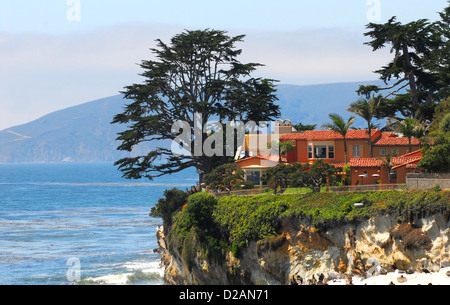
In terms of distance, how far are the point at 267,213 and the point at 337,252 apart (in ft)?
21.2

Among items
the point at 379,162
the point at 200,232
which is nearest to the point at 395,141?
the point at 379,162

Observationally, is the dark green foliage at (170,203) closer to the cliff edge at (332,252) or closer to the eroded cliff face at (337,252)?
the cliff edge at (332,252)

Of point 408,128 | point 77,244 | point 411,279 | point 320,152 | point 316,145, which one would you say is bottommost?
point 77,244

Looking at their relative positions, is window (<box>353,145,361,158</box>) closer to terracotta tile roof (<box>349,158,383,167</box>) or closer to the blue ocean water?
terracotta tile roof (<box>349,158,383,167</box>)

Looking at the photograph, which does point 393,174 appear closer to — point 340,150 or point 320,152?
point 340,150

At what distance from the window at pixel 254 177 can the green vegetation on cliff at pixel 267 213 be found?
6.46 m

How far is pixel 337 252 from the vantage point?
5041cm

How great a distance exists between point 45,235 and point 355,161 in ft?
203

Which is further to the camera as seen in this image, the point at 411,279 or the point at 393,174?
the point at 393,174

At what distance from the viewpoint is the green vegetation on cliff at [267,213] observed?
1861 inches

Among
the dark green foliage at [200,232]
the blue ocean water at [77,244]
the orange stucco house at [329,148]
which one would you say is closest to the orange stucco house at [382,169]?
the orange stucco house at [329,148]
